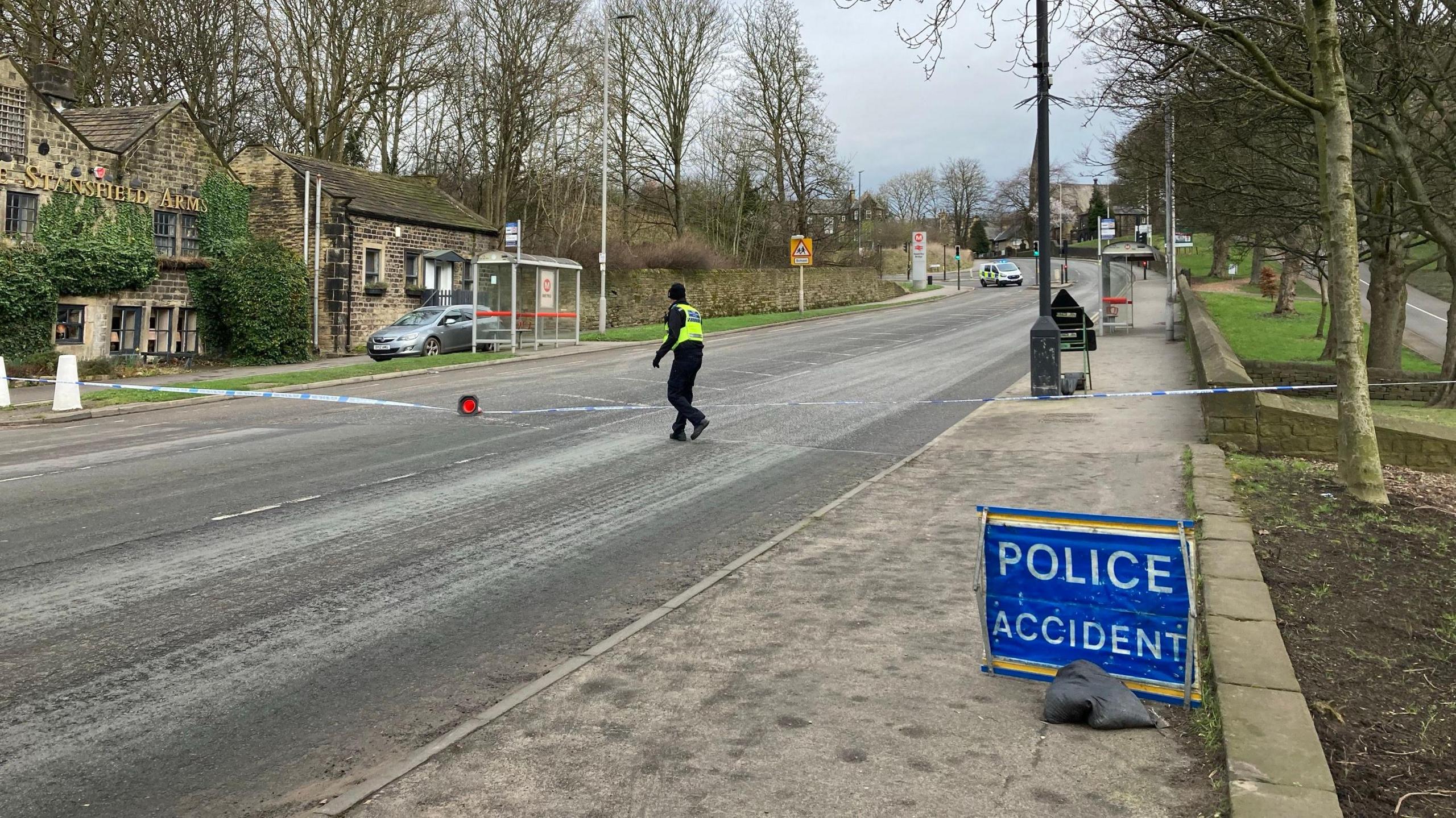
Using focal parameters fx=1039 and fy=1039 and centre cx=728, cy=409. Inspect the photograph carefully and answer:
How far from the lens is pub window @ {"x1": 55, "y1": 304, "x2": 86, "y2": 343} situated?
25.0 metres

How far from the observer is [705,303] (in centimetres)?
4303

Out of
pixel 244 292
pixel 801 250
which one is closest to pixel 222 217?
pixel 244 292

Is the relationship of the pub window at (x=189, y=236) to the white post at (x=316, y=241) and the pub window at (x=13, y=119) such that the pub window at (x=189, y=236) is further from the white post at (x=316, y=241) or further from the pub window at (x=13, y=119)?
the pub window at (x=13, y=119)

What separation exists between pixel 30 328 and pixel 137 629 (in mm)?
22550

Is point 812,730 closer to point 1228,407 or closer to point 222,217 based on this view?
point 1228,407

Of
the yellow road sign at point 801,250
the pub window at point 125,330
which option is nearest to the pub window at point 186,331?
the pub window at point 125,330

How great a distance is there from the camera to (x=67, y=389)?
17.1 meters

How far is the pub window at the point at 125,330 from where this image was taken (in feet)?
86.7

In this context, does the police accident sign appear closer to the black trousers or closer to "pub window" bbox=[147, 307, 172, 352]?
the black trousers

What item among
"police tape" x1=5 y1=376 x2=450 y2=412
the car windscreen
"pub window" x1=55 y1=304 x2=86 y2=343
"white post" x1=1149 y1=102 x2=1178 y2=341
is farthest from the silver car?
"white post" x1=1149 y1=102 x2=1178 y2=341

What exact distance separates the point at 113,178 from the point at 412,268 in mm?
9921

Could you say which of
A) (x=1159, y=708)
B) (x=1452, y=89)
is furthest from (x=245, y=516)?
(x=1452, y=89)

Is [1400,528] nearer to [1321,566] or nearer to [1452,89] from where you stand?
[1321,566]

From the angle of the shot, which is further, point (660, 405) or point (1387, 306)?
point (1387, 306)
